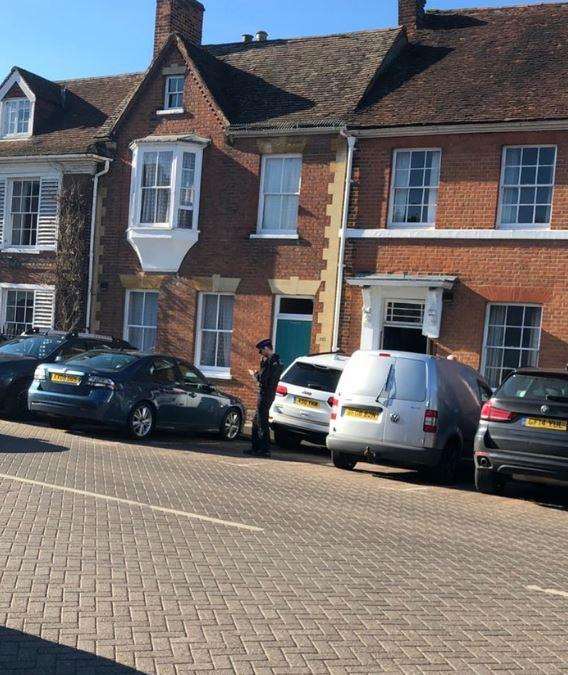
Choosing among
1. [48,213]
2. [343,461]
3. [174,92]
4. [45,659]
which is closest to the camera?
[45,659]

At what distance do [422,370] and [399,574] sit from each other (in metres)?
6.25

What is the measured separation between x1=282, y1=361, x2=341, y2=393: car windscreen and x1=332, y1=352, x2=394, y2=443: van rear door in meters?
2.18

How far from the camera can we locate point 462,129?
63.7 feet

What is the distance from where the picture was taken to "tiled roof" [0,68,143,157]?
25062mm

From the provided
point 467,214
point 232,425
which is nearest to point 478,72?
point 467,214

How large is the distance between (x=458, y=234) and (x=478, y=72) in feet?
14.4

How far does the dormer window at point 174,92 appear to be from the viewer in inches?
927

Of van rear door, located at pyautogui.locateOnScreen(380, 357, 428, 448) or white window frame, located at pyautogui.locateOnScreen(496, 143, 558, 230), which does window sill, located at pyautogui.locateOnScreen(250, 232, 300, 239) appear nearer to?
white window frame, located at pyautogui.locateOnScreen(496, 143, 558, 230)

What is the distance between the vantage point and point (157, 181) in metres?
23.1

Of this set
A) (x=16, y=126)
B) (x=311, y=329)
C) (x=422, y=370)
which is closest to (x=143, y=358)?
(x=422, y=370)

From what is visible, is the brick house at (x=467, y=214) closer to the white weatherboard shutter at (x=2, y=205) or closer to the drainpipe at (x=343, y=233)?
the drainpipe at (x=343, y=233)

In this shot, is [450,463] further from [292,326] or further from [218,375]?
[218,375]

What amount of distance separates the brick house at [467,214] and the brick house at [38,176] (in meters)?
7.96

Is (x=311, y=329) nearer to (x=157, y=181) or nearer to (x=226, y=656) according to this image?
(x=157, y=181)
